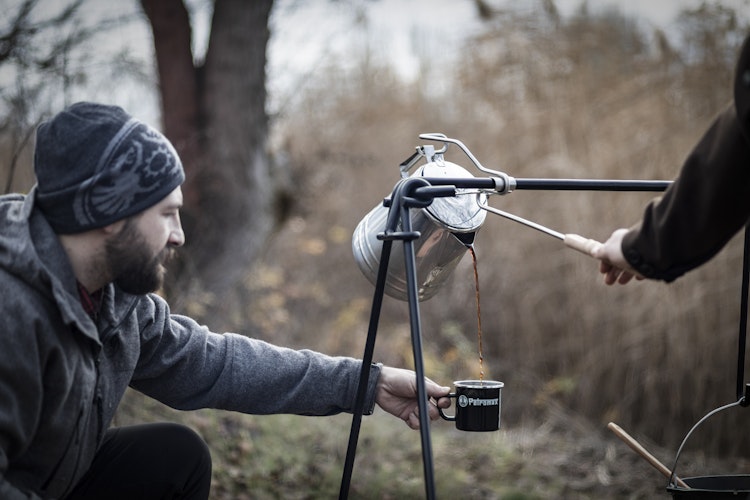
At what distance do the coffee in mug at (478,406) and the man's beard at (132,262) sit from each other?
0.84 metres

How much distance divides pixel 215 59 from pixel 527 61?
8.65 feet

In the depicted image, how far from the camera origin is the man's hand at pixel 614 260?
6.44 ft

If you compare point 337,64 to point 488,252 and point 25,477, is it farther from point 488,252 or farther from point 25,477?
point 25,477

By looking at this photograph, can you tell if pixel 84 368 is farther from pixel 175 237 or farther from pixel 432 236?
pixel 432 236

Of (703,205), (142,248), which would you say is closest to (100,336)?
(142,248)

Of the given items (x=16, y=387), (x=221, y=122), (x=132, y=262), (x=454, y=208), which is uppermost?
(x=221, y=122)

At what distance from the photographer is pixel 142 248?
2.01 meters

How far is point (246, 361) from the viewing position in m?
2.38

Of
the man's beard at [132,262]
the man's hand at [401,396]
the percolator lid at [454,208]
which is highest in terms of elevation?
the percolator lid at [454,208]

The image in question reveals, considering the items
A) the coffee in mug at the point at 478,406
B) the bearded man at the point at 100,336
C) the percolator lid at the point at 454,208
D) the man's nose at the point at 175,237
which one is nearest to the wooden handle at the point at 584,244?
the percolator lid at the point at 454,208

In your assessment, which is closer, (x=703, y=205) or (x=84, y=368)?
(x=703, y=205)

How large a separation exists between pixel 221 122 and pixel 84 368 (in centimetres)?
366

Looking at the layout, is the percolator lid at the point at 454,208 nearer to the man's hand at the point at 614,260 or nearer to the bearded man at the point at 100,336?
the man's hand at the point at 614,260

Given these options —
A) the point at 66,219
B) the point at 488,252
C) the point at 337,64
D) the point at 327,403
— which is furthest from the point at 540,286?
the point at 66,219
